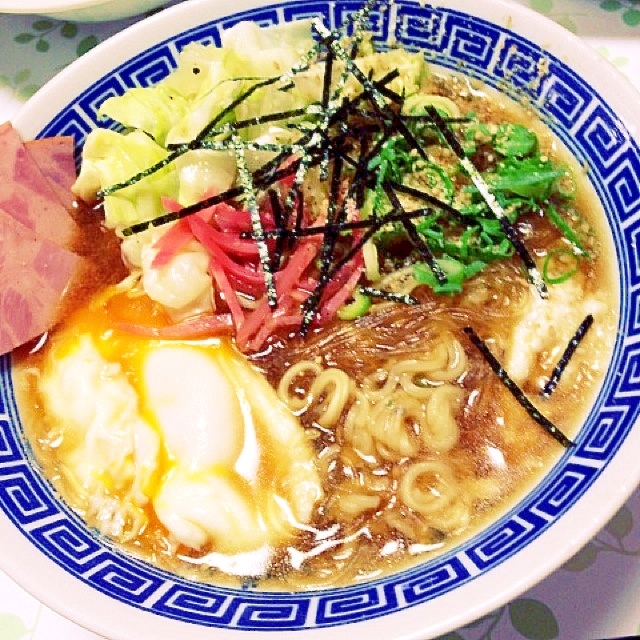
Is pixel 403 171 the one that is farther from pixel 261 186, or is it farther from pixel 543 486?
pixel 543 486

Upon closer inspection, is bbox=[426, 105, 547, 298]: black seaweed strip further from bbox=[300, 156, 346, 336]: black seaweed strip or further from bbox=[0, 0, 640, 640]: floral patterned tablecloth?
bbox=[0, 0, 640, 640]: floral patterned tablecloth

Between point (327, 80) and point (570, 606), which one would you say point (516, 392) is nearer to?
point (570, 606)

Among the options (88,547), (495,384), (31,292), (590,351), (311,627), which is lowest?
(88,547)

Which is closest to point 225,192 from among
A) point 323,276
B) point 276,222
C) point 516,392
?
point 276,222

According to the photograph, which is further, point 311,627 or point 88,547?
point 88,547

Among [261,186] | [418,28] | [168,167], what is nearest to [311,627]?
[261,186]

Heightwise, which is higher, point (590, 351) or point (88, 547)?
point (590, 351)

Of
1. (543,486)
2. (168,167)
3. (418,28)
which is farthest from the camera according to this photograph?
(418,28)

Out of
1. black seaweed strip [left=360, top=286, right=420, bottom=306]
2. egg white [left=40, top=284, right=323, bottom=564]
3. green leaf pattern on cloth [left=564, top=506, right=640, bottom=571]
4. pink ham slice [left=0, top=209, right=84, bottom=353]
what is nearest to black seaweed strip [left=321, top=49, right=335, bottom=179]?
black seaweed strip [left=360, top=286, right=420, bottom=306]
